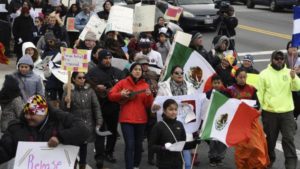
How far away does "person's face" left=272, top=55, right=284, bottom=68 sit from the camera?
9211mm

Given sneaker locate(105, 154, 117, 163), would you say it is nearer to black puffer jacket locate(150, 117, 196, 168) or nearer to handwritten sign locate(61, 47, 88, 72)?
handwritten sign locate(61, 47, 88, 72)

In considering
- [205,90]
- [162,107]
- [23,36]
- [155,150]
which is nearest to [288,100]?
[205,90]

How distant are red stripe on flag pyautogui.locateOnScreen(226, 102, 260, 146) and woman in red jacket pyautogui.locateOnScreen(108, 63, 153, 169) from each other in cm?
137

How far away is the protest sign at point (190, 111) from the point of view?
8859mm

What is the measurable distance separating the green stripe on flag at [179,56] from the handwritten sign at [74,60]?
1.42 meters

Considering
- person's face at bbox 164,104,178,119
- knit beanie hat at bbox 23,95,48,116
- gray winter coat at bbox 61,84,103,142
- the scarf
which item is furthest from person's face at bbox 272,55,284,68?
knit beanie hat at bbox 23,95,48,116

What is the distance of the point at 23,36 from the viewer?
1616cm

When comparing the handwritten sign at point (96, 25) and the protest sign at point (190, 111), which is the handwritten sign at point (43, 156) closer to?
the protest sign at point (190, 111)

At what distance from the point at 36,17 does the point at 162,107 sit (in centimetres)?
907

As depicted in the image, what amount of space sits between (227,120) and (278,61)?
1658 mm

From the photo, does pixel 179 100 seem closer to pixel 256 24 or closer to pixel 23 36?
pixel 23 36

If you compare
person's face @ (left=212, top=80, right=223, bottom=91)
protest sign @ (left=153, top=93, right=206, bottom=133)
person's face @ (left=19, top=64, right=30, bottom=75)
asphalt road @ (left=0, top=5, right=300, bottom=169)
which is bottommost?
asphalt road @ (left=0, top=5, right=300, bottom=169)

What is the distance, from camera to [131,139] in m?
8.84

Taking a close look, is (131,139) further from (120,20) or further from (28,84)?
(120,20)
